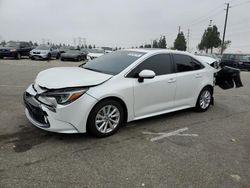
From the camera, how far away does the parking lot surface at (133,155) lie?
300 cm

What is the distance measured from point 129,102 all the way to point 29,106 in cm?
171

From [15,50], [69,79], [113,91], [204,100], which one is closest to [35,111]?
[69,79]

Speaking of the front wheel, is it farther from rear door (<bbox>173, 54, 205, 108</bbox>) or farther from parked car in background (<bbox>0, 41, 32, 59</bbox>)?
parked car in background (<bbox>0, 41, 32, 59</bbox>)

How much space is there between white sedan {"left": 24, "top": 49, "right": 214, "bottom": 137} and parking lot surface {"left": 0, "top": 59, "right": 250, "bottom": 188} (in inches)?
11.7

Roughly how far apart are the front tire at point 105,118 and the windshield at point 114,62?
658 millimetres

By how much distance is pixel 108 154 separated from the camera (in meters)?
3.63

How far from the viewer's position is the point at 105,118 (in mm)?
4180

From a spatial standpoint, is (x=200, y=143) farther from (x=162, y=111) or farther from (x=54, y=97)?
(x=54, y=97)

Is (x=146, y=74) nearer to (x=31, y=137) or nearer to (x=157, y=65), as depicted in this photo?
(x=157, y=65)

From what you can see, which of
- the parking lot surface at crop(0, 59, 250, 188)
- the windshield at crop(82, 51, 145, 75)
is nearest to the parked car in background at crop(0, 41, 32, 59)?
the parking lot surface at crop(0, 59, 250, 188)

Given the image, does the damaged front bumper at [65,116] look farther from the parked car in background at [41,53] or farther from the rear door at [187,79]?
the parked car in background at [41,53]

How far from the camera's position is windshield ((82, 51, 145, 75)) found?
465 cm

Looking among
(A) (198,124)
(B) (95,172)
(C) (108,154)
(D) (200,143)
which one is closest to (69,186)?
(B) (95,172)

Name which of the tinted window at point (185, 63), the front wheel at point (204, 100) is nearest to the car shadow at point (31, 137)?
the tinted window at point (185, 63)
